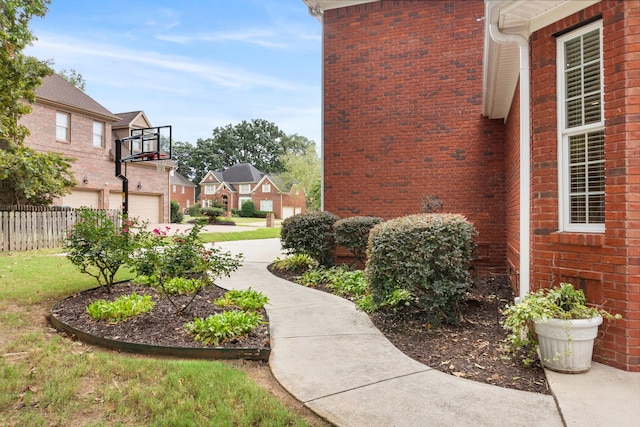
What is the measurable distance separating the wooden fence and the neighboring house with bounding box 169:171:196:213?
32722mm

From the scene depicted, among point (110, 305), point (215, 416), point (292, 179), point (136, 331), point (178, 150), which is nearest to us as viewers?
point (215, 416)

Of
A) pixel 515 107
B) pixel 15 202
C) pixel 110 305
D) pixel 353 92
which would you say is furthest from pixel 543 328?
pixel 15 202

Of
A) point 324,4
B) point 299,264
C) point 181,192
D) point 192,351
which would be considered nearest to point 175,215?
point 181,192

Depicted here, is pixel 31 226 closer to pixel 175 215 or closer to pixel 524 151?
pixel 524 151

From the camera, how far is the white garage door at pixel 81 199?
20761 mm

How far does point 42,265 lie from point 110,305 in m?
6.07

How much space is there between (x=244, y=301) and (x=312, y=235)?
332 cm

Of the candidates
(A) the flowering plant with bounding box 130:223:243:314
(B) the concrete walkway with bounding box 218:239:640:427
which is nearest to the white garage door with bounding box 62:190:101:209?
(A) the flowering plant with bounding box 130:223:243:314

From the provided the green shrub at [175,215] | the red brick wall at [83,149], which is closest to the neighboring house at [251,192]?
the green shrub at [175,215]

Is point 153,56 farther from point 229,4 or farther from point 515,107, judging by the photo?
point 515,107

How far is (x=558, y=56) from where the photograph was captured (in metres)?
4.18

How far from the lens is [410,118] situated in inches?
365

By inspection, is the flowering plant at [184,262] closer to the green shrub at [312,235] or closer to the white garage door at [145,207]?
the green shrub at [312,235]

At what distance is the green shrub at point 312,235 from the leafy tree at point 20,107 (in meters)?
6.39
